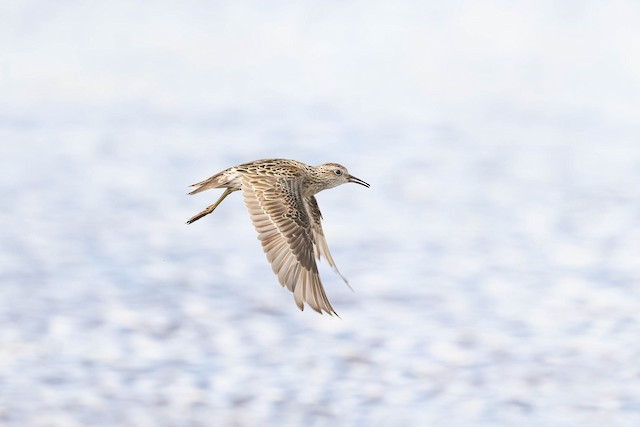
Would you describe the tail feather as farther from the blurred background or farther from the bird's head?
the blurred background

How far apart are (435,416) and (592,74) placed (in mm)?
14449

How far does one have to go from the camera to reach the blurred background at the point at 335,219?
1636cm

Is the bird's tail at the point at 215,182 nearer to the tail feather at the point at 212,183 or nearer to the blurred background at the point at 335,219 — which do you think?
the tail feather at the point at 212,183

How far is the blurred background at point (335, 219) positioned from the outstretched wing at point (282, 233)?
6.09 metres

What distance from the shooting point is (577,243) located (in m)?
20.6

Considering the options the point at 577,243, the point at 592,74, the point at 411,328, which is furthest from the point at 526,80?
the point at 411,328

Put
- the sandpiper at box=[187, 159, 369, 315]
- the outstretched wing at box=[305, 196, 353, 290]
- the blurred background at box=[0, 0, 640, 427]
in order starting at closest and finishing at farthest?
the sandpiper at box=[187, 159, 369, 315] < the outstretched wing at box=[305, 196, 353, 290] < the blurred background at box=[0, 0, 640, 427]

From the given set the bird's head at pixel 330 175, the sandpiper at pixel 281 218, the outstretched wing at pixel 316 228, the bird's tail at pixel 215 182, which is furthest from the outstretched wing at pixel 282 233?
the outstretched wing at pixel 316 228

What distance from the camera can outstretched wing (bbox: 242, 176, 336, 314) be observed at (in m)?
9.46

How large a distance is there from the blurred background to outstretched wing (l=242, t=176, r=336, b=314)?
6.09m

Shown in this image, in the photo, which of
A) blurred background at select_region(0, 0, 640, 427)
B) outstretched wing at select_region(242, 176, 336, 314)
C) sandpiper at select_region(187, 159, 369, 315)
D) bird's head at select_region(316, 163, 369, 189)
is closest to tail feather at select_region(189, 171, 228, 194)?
sandpiper at select_region(187, 159, 369, 315)

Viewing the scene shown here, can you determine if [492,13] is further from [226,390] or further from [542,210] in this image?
[226,390]

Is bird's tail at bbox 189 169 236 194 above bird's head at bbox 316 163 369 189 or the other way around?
the other way around

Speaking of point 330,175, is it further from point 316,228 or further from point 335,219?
point 335,219
